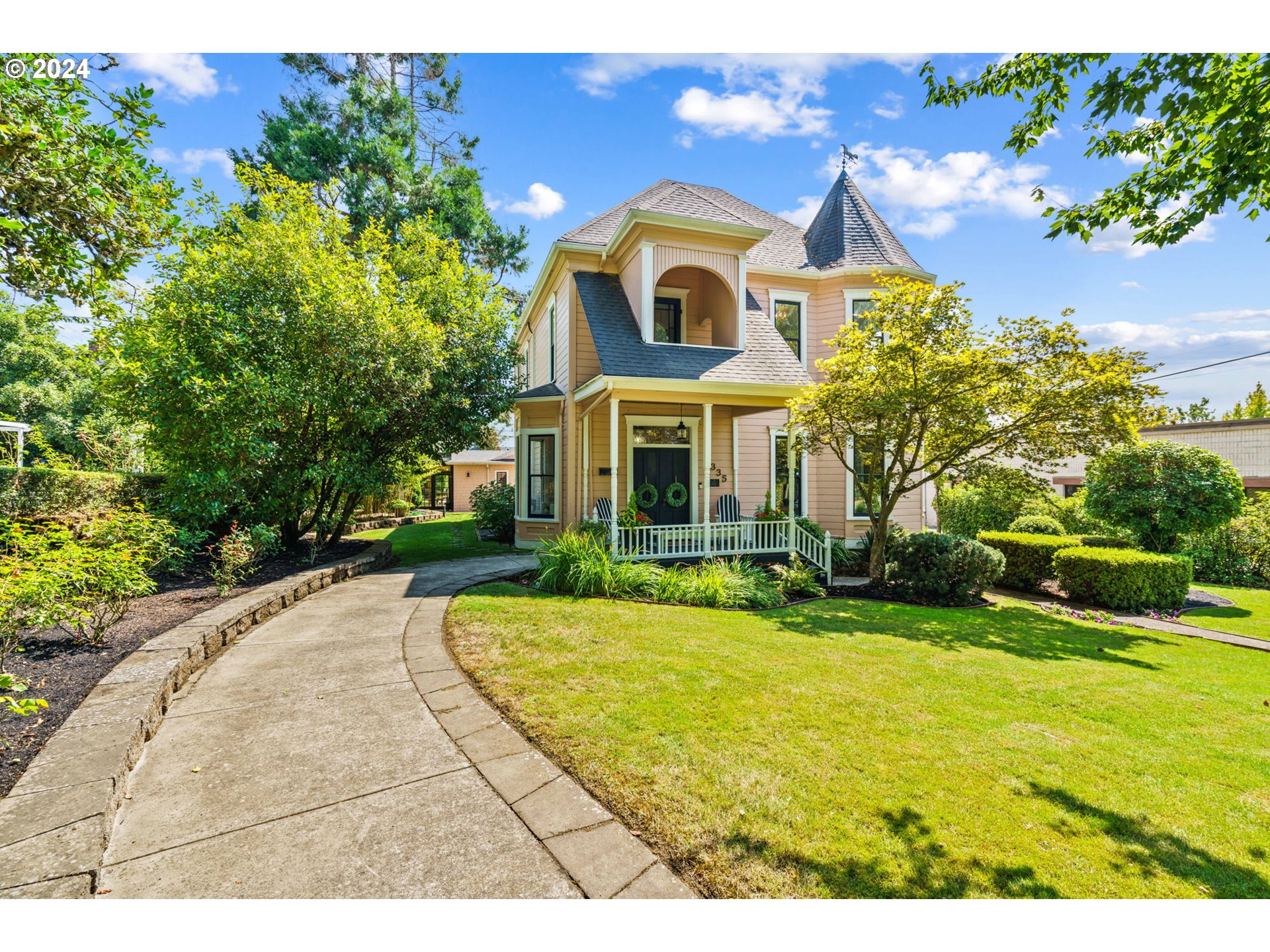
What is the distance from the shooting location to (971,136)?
5039 mm

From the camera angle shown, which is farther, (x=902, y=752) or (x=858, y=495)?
(x=858, y=495)

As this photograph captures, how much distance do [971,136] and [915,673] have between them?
524 centimetres

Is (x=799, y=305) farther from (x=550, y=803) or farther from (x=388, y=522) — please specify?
(x=388, y=522)

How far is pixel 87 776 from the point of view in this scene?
236cm

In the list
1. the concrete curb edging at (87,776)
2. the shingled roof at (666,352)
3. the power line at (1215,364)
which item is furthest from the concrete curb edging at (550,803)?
the power line at (1215,364)

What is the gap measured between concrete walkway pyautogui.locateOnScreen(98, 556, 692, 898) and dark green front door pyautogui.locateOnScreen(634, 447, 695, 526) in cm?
678

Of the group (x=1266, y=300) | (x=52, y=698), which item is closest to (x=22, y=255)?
(x=52, y=698)

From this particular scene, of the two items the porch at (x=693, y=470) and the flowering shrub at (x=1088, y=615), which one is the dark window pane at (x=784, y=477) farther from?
the flowering shrub at (x=1088, y=615)

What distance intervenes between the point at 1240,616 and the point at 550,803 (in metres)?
10.9

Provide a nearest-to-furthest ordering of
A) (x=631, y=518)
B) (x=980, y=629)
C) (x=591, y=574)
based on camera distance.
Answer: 1. (x=980, y=629)
2. (x=591, y=574)
3. (x=631, y=518)

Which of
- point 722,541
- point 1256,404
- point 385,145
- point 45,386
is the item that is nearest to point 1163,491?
point 722,541

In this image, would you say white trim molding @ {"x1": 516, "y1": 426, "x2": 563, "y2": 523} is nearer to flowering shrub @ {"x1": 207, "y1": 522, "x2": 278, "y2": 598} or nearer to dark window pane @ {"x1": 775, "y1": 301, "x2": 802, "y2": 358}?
flowering shrub @ {"x1": 207, "y1": 522, "x2": 278, "y2": 598}

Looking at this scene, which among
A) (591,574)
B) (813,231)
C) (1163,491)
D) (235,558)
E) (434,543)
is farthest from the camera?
(434,543)

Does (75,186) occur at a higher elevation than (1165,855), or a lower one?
higher
